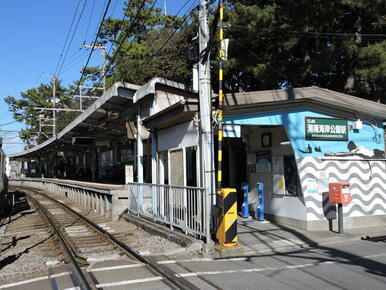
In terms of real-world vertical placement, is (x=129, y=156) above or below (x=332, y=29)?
below

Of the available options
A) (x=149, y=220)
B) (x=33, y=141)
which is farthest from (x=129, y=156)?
(x=33, y=141)

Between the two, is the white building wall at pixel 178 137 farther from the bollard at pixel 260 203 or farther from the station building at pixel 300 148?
the bollard at pixel 260 203

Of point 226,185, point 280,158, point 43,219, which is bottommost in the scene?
point 43,219

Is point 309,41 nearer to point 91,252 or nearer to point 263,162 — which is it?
point 263,162

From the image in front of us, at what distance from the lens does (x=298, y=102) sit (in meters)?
11.0

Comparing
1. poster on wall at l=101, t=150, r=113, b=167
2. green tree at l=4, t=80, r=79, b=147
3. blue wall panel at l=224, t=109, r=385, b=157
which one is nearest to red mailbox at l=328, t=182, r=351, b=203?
blue wall panel at l=224, t=109, r=385, b=157

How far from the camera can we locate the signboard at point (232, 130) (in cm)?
1066

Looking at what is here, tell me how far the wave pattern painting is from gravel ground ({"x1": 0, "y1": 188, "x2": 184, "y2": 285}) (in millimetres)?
4102

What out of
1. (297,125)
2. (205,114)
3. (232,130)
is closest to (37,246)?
(205,114)

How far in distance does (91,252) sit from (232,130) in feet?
15.2

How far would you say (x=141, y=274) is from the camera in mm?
7055

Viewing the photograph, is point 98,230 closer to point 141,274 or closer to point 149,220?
point 149,220

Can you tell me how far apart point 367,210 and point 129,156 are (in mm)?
18827

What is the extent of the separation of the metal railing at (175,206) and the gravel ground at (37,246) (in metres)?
0.51
